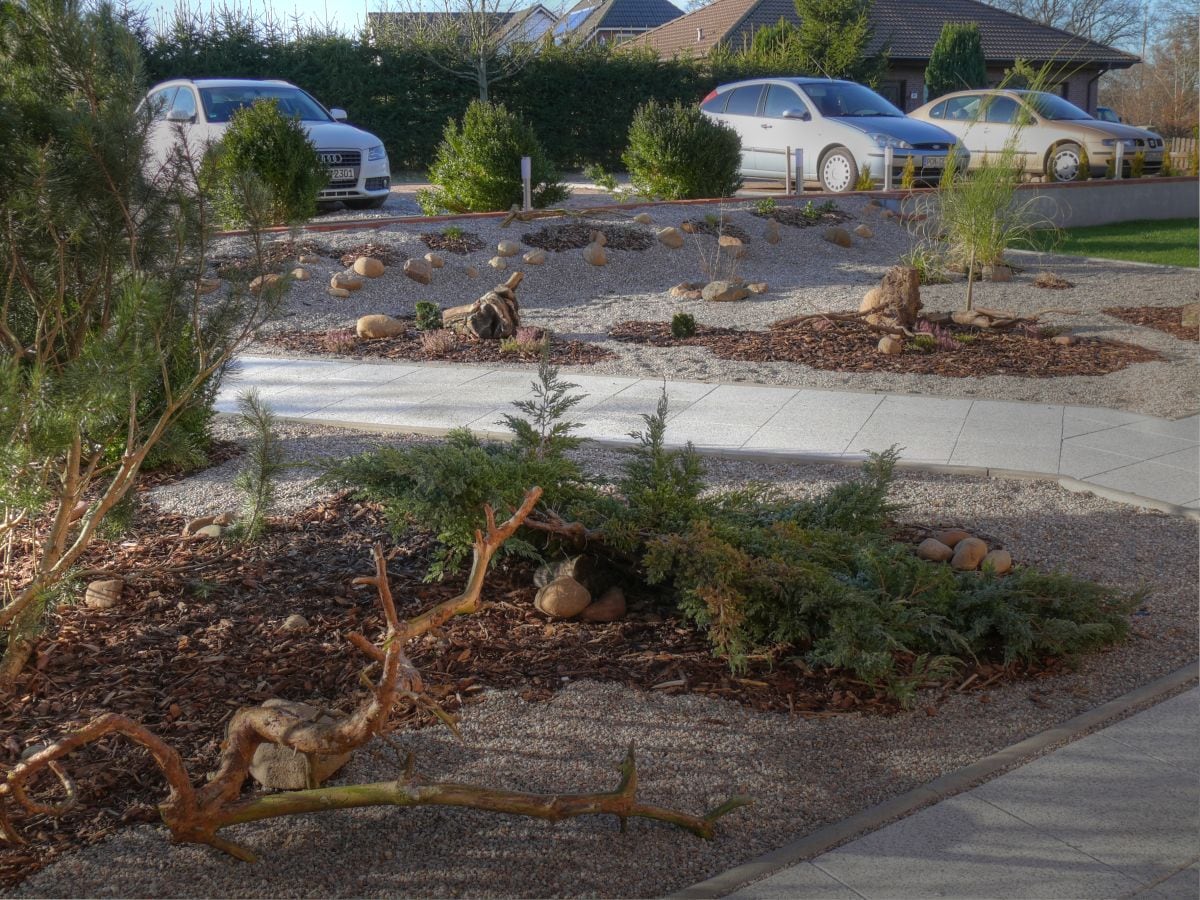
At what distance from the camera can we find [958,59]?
36312mm

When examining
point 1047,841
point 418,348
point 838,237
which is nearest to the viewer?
point 1047,841

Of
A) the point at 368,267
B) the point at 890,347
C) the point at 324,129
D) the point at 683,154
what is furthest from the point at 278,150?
the point at 890,347

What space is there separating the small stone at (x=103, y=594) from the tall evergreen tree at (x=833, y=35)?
102 ft

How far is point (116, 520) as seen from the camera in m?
4.42

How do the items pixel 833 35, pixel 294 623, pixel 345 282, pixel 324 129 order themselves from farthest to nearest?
1. pixel 833 35
2. pixel 324 129
3. pixel 345 282
4. pixel 294 623

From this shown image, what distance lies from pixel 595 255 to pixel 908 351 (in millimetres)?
4889

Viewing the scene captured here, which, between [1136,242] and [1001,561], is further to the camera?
[1136,242]

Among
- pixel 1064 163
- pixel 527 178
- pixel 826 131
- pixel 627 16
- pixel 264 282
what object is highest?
pixel 627 16

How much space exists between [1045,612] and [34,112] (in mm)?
3861

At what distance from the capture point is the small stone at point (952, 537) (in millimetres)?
5059

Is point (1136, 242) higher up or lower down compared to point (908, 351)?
higher up

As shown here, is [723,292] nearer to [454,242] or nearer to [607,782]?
[454,242]

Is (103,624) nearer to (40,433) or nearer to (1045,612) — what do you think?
(40,433)

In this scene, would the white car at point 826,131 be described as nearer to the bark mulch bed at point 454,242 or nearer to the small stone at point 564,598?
the bark mulch bed at point 454,242
